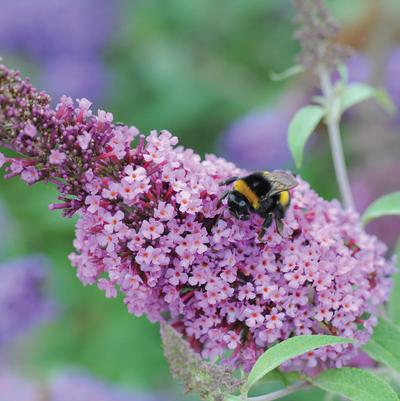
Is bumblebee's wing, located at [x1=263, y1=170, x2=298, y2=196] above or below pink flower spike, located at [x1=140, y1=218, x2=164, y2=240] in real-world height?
above

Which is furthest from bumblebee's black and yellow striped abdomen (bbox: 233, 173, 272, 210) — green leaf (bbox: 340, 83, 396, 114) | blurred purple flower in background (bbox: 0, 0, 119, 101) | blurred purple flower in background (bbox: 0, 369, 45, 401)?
blurred purple flower in background (bbox: 0, 0, 119, 101)

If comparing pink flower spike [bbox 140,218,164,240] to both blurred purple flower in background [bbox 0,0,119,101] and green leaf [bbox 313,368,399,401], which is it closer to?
green leaf [bbox 313,368,399,401]

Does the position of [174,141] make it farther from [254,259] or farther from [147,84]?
[147,84]

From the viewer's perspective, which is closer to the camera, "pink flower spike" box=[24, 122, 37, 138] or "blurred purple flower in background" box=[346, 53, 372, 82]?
"pink flower spike" box=[24, 122, 37, 138]

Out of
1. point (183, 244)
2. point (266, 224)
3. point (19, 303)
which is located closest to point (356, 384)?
point (266, 224)

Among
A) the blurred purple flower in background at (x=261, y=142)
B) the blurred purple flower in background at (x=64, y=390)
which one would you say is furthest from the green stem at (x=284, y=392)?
the blurred purple flower in background at (x=261, y=142)

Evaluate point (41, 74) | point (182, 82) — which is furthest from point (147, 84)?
point (41, 74)

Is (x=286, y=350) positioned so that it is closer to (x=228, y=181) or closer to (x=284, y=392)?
(x=284, y=392)
